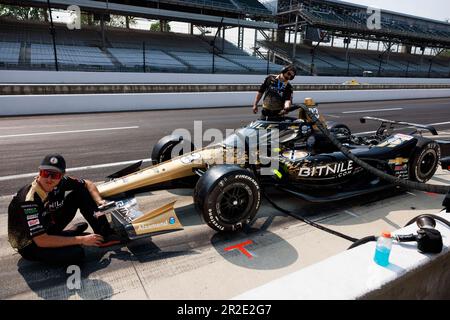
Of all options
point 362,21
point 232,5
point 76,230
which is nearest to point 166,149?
point 76,230

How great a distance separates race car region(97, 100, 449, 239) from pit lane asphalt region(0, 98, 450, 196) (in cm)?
182

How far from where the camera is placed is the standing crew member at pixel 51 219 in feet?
9.02

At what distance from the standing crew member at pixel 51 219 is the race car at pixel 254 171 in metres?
0.28

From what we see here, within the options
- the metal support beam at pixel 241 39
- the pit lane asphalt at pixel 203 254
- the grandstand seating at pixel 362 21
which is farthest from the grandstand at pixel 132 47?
the pit lane asphalt at pixel 203 254

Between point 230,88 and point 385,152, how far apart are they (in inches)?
569

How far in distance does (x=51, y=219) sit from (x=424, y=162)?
5.27 meters

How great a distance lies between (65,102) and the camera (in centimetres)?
1162

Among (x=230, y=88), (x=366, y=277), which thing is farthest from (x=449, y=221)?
(x=230, y=88)

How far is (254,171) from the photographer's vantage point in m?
4.20

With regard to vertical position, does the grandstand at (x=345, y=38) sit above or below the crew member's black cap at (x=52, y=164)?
above

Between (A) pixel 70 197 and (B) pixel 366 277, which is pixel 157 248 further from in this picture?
(B) pixel 366 277

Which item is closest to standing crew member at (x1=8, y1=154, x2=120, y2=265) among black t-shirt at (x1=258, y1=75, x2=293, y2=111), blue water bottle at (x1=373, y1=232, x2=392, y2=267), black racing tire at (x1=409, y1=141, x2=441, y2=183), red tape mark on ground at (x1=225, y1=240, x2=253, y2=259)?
red tape mark on ground at (x1=225, y1=240, x2=253, y2=259)

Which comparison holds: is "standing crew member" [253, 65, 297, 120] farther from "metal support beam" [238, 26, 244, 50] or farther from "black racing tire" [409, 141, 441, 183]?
"metal support beam" [238, 26, 244, 50]

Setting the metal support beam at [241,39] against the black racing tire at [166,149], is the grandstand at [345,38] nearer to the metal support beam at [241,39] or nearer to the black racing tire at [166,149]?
the metal support beam at [241,39]
